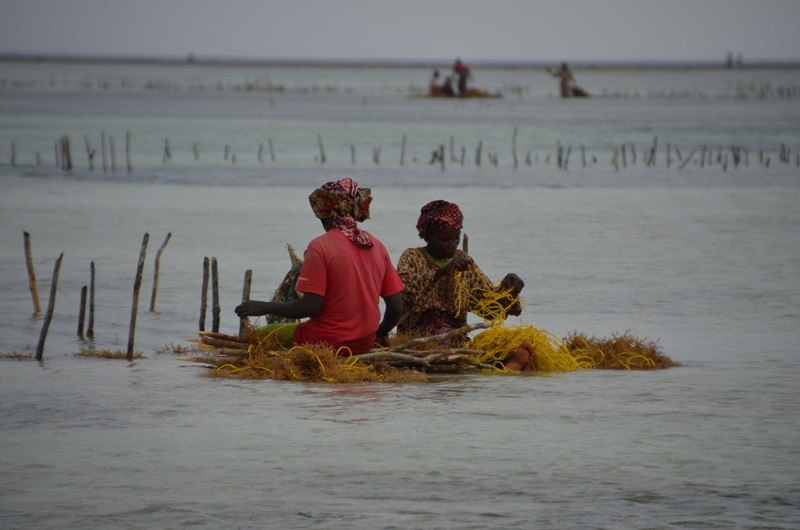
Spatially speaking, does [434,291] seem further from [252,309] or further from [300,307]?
[252,309]

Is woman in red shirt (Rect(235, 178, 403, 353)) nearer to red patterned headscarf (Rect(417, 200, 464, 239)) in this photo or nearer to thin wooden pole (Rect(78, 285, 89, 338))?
red patterned headscarf (Rect(417, 200, 464, 239))

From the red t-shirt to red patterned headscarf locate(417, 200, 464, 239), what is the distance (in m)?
0.37

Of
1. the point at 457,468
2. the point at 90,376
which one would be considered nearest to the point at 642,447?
the point at 457,468

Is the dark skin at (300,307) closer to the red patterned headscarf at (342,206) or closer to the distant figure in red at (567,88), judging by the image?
the red patterned headscarf at (342,206)

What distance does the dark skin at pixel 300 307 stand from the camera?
7.03 metres

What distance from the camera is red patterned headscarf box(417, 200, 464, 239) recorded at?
24.7 ft

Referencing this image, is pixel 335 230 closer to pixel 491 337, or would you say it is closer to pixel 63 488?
pixel 491 337

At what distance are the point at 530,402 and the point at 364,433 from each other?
1.20 metres

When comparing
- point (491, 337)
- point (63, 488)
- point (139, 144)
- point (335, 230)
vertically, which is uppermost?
point (139, 144)

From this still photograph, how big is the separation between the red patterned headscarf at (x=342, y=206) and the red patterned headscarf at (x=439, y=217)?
1.50 feet

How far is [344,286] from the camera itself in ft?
23.7

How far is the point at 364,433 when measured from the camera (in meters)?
6.45

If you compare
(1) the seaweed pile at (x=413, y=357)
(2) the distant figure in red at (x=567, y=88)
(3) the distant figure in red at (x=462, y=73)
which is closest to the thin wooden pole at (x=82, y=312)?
(1) the seaweed pile at (x=413, y=357)

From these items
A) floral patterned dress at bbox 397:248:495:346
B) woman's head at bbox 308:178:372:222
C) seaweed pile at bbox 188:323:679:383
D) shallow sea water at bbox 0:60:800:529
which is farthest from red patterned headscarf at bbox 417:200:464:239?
shallow sea water at bbox 0:60:800:529
